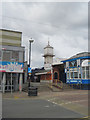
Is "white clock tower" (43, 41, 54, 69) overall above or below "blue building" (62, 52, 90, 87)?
above

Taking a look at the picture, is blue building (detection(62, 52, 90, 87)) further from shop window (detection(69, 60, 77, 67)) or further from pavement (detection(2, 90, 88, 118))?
pavement (detection(2, 90, 88, 118))

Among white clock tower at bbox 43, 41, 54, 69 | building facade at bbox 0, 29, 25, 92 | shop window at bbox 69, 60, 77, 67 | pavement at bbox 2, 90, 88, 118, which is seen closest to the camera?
pavement at bbox 2, 90, 88, 118

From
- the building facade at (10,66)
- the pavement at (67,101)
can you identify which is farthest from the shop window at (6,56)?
the pavement at (67,101)

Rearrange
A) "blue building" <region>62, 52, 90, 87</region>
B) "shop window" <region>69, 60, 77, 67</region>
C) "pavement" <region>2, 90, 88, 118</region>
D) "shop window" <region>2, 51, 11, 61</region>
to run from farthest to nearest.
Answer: "shop window" <region>69, 60, 77, 67</region>, "blue building" <region>62, 52, 90, 87</region>, "shop window" <region>2, 51, 11, 61</region>, "pavement" <region>2, 90, 88, 118</region>

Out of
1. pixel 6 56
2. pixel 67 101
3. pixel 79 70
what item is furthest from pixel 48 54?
pixel 67 101

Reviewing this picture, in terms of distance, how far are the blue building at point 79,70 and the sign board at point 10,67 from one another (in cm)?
992

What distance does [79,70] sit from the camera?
26781 millimetres

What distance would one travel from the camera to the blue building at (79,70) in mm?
25734

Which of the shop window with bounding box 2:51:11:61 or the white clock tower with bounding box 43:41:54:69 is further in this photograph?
the white clock tower with bounding box 43:41:54:69

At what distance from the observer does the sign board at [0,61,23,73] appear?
21.5m

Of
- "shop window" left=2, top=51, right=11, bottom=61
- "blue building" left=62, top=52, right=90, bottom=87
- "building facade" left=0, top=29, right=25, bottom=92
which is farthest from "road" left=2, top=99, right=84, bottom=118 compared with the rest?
"blue building" left=62, top=52, right=90, bottom=87

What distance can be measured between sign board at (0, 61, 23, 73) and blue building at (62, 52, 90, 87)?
9.92m

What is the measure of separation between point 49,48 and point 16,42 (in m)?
17.4

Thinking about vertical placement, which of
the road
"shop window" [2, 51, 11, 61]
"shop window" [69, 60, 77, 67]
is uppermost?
"shop window" [2, 51, 11, 61]
